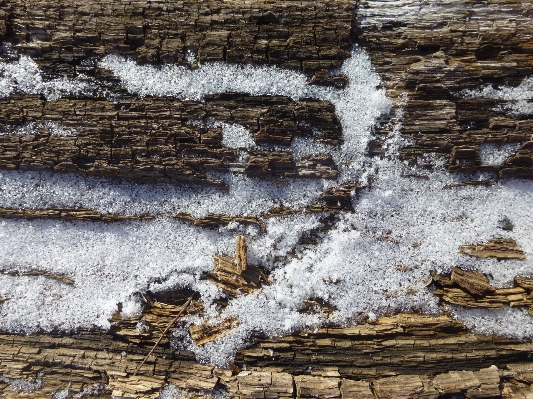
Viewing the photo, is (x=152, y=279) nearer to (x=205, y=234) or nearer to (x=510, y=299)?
(x=205, y=234)

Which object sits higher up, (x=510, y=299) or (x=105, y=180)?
→ (x=105, y=180)

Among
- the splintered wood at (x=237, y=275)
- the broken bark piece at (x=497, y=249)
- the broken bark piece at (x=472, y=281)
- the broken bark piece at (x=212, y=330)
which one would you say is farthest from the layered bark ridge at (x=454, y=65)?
the broken bark piece at (x=212, y=330)

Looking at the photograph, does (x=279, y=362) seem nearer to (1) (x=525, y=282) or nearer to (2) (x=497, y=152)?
(1) (x=525, y=282)

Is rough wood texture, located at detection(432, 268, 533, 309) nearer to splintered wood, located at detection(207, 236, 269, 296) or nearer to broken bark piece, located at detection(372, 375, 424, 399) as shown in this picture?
broken bark piece, located at detection(372, 375, 424, 399)

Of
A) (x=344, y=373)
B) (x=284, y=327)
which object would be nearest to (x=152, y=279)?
(x=284, y=327)

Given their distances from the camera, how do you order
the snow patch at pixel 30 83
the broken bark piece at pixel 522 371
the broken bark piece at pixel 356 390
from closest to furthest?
the broken bark piece at pixel 356 390, the broken bark piece at pixel 522 371, the snow patch at pixel 30 83

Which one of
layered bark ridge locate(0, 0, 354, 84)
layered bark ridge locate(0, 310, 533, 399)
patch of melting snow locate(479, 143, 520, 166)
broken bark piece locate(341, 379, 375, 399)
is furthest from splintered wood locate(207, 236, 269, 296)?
patch of melting snow locate(479, 143, 520, 166)

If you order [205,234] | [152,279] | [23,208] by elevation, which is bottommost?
[152,279]

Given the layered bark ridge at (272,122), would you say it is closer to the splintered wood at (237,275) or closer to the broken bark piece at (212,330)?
the broken bark piece at (212,330)
